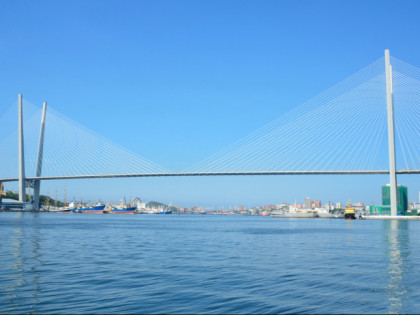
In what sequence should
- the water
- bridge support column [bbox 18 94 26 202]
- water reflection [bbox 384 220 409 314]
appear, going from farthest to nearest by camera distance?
bridge support column [bbox 18 94 26 202] < water reflection [bbox 384 220 409 314] < the water

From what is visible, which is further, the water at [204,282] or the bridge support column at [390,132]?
the bridge support column at [390,132]

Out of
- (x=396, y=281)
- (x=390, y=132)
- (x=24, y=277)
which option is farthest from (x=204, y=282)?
(x=390, y=132)

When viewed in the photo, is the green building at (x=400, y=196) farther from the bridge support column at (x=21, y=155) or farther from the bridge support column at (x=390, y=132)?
the bridge support column at (x=21, y=155)

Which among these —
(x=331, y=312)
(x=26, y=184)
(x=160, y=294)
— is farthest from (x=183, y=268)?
(x=26, y=184)

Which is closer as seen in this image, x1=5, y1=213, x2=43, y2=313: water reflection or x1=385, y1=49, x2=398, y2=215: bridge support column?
x1=5, y1=213, x2=43, y2=313: water reflection

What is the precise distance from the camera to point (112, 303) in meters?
7.32

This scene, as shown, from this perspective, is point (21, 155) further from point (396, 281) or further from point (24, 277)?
point (396, 281)

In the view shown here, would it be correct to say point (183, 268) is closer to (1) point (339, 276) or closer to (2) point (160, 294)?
(2) point (160, 294)

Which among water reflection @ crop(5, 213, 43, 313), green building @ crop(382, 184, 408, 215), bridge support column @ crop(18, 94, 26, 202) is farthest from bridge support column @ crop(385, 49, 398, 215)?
green building @ crop(382, 184, 408, 215)

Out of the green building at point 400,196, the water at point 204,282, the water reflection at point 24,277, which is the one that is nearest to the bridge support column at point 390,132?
the water at point 204,282

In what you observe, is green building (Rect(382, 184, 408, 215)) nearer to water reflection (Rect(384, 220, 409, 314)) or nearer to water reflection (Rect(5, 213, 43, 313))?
water reflection (Rect(384, 220, 409, 314))

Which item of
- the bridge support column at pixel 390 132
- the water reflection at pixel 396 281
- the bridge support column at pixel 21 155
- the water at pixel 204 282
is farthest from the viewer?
the bridge support column at pixel 21 155

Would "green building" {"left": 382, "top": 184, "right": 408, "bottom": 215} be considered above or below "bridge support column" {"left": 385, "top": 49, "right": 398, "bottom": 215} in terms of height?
below

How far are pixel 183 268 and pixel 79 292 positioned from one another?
12.2 ft
